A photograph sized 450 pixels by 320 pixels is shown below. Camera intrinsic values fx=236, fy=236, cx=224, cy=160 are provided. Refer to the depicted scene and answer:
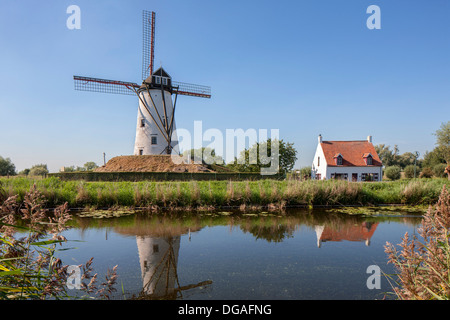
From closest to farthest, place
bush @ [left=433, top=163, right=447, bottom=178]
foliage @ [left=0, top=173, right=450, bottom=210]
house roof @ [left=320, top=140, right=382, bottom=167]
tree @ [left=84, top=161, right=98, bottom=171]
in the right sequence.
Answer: foliage @ [left=0, top=173, right=450, bottom=210]
house roof @ [left=320, top=140, right=382, bottom=167]
bush @ [left=433, top=163, right=447, bottom=178]
tree @ [left=84, top=161, right=98, bottom=171]

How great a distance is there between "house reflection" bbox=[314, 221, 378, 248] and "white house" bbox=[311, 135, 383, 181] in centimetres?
2431

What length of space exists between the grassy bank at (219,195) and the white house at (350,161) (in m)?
18.5

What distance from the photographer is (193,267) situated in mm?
4047

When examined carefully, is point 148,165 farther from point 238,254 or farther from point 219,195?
point 238,254

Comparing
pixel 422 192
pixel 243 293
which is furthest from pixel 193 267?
pixel 422 192

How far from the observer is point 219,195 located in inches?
432

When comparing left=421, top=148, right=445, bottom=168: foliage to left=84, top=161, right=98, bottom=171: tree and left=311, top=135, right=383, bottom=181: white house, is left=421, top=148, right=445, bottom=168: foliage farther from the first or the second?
left=84, top=161, right=98, bottom=171: tree

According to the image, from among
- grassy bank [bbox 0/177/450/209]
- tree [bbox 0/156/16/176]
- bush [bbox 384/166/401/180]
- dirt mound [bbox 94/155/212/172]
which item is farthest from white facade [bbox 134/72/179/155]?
bush [bbox 384/166/401/180]

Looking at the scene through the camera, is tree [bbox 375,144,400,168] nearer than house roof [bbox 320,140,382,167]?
No

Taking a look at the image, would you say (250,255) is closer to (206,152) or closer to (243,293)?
(243,293)

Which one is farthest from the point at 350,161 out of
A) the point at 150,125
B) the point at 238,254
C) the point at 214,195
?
the point at 238,254

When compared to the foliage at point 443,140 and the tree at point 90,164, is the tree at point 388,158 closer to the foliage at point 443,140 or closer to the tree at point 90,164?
the foliage at point 443,140

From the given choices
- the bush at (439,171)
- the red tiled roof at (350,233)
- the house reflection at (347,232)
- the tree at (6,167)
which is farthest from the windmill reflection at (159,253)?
the tree at (6,167)

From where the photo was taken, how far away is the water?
10.8 feet
